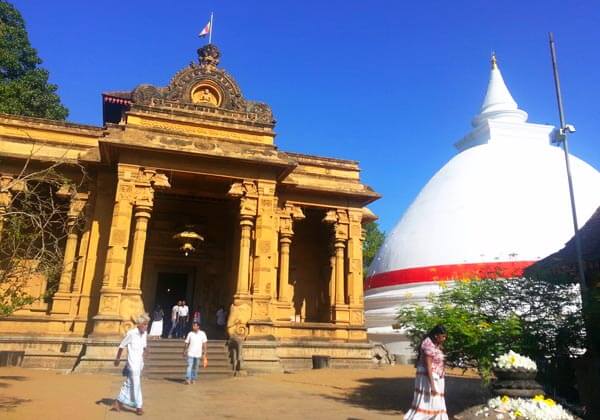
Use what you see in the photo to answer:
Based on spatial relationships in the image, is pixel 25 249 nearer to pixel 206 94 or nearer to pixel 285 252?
pixel 206 94

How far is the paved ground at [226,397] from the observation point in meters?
7.83

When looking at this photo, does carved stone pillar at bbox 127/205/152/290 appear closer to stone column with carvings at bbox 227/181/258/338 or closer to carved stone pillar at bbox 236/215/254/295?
stone column with carvings at bbox 227/181/258/338

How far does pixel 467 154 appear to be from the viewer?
32094 mm

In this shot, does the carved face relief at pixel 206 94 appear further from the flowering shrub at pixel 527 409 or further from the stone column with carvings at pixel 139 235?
the flowering shrub at pixel 527 409

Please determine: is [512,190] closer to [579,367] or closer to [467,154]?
[467,154]

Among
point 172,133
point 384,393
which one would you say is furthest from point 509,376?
point 172,133

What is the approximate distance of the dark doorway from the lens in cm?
1981

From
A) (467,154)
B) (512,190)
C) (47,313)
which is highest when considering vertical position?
(467,154)

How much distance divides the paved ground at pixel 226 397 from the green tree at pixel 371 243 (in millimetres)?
28652

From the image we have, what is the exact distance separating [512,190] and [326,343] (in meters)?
16.7

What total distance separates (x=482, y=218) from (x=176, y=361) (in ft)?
63.9

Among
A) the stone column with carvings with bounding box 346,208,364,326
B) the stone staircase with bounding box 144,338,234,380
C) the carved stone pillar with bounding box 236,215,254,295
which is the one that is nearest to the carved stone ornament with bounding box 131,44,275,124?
the carved stone pillar with bounding box 236,215,254,295

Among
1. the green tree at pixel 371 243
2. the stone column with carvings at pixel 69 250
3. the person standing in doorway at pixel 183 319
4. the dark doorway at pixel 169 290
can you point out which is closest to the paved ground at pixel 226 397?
the stone column with carvings at pixel 69 250

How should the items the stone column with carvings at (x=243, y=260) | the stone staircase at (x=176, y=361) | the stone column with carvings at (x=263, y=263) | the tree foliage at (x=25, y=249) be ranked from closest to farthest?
the tree foliage at (x=25, y=249) < the stone staircase at (x=176, y=361) < the stone column with carvings at (x=243, y=260) < the stone column with carvings at (x=263, y=263)
